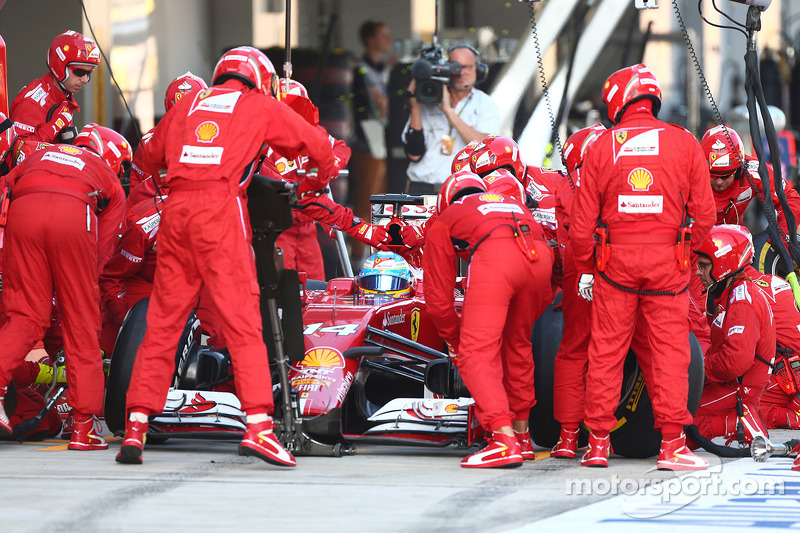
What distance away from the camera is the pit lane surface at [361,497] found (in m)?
3.85

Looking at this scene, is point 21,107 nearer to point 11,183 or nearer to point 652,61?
point 11,183

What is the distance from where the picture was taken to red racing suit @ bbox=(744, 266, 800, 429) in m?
6.60

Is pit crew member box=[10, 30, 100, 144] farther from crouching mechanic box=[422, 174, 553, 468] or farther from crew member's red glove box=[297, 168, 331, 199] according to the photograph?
crouching mechanic box=[422, 174, 553, 468]

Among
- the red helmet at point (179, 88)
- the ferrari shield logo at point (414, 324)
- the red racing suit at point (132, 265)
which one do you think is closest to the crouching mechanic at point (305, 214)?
the red helmet at point (179, 88)

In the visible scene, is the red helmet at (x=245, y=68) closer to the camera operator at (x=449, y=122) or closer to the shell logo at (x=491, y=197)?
the shell logo at (x=491, y=197)

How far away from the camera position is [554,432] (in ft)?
19.2

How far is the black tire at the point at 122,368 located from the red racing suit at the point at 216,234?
0.46 metres

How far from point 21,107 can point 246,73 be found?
274 centimetres

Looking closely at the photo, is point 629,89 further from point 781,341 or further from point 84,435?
point 84,435

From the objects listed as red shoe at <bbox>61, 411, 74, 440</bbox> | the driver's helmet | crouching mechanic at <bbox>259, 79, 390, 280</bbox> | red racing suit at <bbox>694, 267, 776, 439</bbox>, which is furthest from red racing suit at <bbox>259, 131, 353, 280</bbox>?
red racing suit at <bbox>694, 267, 776, 439</bbox>

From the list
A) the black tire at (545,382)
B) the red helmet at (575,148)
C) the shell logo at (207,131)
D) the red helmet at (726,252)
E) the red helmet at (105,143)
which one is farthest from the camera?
the red helmet at (575,148)

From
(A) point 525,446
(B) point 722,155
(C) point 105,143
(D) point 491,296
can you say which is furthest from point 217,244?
(B) point 722,155

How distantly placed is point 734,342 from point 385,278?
6.77 ft

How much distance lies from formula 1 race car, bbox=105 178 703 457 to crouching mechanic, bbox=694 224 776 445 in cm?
51
